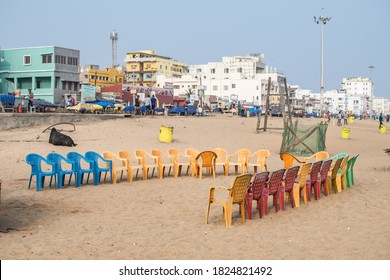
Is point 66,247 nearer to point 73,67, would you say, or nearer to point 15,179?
point 15,179

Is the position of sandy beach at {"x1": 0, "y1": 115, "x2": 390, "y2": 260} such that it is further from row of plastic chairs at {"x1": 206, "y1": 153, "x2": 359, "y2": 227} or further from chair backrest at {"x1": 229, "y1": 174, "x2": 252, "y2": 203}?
chair backrest at {"x1": 229, "y1": 174, "x2": 252, "y2": 203}

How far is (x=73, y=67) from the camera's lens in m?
53.4

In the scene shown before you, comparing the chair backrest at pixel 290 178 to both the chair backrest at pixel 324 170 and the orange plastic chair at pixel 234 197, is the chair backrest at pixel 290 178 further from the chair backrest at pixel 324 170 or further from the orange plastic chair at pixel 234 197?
the orange plastic chair at pixel 234 197

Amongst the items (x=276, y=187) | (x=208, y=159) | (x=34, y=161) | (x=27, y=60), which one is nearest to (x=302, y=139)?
(x=208, y=159)

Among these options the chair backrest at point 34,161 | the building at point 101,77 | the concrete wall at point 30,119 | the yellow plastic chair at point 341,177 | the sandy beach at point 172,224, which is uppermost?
the building at point 101,77

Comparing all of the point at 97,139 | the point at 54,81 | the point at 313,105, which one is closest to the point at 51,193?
the point at 97,139

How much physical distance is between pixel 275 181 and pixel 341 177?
3.57m

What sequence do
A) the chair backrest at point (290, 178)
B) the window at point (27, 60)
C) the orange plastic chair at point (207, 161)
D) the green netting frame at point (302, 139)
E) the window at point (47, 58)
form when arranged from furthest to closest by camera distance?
the window at point (27, 60) → the window at point (47, 58) → the green netting frame at point (302, 139) → the orange plastic chair at point (207, 161) → the chair backrest at point (290, 178)

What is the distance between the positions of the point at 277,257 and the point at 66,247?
9.86ft

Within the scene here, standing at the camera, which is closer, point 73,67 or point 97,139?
point 97,139

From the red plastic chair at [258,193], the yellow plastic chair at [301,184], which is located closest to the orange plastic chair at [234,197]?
the red plastic chair at [258,193]

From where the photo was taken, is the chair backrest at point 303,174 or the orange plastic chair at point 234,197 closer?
the orange plastic chair at point 234,197

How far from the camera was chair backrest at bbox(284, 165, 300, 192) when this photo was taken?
35.1 feet

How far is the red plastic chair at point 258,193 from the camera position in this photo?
9.59 metres
